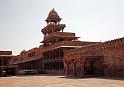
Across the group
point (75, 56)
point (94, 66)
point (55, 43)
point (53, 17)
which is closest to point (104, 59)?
point (94, 66)

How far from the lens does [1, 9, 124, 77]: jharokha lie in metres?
24.1

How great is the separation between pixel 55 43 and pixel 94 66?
46.9 ft

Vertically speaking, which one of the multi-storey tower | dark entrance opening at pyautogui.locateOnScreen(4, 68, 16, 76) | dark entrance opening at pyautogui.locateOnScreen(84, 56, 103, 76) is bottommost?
dark entrance opening at pyautogui.locateOnScreen(4, 68, 16, 76)

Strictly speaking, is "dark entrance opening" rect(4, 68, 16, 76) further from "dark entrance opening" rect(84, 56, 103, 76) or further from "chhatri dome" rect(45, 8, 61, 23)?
"chhatri dome" rect(45, 8, 61, 23)

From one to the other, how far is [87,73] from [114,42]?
5966 mm

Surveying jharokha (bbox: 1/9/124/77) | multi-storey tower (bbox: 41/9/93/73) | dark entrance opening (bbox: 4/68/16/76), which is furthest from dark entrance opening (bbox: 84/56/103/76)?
dark entrance opening (bbox: 4/68/16/76)

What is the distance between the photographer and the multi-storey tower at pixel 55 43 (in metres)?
39.0

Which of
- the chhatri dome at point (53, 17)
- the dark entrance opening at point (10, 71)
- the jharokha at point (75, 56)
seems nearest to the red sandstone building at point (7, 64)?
the dark entrance opening at point (10, 71)

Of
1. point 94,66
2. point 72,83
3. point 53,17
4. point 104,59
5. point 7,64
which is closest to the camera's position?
point 72,83

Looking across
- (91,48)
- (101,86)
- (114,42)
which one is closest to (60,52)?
(91,48)

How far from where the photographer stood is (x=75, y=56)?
2931 cm

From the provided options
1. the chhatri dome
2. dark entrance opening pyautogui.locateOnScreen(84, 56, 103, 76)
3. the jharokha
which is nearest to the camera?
the jharokha

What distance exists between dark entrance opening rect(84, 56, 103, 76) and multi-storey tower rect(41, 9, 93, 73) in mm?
9311

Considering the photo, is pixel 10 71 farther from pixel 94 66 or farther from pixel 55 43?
pixel 94 66
